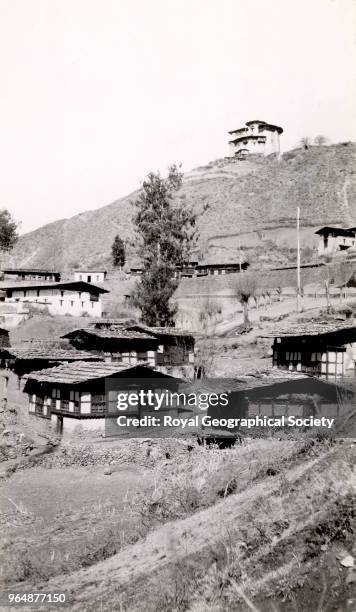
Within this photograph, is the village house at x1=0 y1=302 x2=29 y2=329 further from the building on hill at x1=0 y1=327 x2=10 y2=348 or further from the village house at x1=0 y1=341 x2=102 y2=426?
the village house at x1=0 y1=341 x2=102 y2=426

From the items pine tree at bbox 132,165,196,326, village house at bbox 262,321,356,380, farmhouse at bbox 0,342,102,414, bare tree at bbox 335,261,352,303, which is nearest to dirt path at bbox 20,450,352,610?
village house at bbox 262,321,356,380

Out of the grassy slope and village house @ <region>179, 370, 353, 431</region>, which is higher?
village house @ <region>179, 370, 353, 431</region>

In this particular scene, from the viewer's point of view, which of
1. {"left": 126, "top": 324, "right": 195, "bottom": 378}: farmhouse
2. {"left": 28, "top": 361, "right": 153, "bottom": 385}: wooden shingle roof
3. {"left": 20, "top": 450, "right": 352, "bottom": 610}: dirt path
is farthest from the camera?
{"left": 126, "top": 324, "right": 195, "bottom": 378}: farmhouse

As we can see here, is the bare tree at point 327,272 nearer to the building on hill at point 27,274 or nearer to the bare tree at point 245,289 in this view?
the bare tree at point 245,289

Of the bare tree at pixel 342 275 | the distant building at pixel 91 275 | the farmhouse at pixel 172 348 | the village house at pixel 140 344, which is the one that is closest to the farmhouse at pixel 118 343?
the village house at pixel 140 344

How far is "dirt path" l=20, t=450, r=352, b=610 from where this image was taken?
1059 cm

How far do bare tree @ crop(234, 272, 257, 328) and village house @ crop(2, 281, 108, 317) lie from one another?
44.9 ft

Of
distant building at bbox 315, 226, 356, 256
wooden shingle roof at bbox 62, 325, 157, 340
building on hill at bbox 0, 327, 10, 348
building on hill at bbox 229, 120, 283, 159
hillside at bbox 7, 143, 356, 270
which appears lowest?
building on hill at bbox 0, 327, 10, 348

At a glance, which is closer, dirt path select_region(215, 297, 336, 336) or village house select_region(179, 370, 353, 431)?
village house select_region(179, 370, 353, 431)

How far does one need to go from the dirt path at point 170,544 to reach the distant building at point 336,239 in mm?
55706

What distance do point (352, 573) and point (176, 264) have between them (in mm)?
34766

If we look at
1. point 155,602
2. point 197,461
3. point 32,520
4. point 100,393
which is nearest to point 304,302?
point 100,393

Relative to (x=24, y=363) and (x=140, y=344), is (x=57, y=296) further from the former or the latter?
(x=24, y=363)

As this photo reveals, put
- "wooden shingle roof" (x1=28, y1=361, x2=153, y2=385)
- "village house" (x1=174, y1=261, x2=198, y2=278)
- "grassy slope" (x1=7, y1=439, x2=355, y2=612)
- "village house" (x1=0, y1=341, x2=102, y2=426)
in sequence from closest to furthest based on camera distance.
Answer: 1. "grassy slope" (x1=7, y1=439, x2=355, y2=612)
2. "wooden shingle roof" (x1=28, y1=361, x2=153, y2=385)
3. "village house" (x1=0, y1=341, x2=102, y2=426)
4. "village house" (x1=174, y1=261, x2=198, y2=278)
